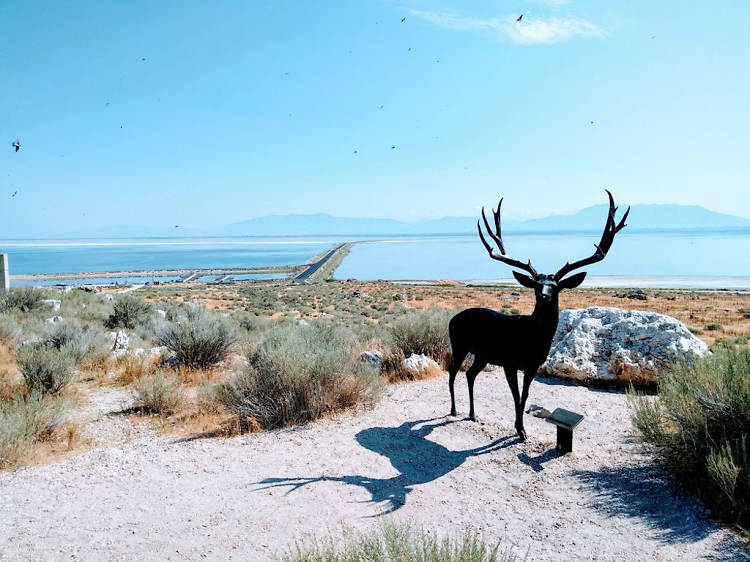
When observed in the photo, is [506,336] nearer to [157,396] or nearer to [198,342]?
[157,396]

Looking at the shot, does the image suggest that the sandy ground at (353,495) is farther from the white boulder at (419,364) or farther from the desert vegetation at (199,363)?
the white boulder at (419,364)

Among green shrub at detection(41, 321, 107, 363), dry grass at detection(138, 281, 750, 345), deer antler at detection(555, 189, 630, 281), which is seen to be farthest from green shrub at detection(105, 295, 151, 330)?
deer antler at detection(555, 189, 630, 281)

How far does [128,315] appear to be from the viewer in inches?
535

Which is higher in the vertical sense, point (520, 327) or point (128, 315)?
point (520, 327)

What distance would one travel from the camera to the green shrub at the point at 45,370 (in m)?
7.37

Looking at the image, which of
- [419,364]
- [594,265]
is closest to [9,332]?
[419,364]

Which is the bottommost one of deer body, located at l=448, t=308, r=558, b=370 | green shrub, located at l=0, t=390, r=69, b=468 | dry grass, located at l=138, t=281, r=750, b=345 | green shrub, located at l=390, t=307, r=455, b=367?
dry grass, located at l=138, t=281, r=750, b=345

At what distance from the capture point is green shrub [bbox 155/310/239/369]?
361 inches

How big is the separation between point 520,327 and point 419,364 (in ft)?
12.0

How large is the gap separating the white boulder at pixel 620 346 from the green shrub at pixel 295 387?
12.1 feet

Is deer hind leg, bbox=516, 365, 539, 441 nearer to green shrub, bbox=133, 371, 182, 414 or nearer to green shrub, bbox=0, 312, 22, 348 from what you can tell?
green shrub, bbox=133, 371, 182, 414

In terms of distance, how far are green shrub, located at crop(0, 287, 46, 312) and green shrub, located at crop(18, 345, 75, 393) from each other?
7963 millimetres

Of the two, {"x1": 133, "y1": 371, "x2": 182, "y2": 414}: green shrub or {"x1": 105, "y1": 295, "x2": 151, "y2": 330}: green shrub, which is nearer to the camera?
{"x1": 133, "y1": 371, "x2": 182, "y2": 414}: green shrub

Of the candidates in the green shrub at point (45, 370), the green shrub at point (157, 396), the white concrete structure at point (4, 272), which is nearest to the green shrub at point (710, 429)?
the green shrub at point (157, 396)
